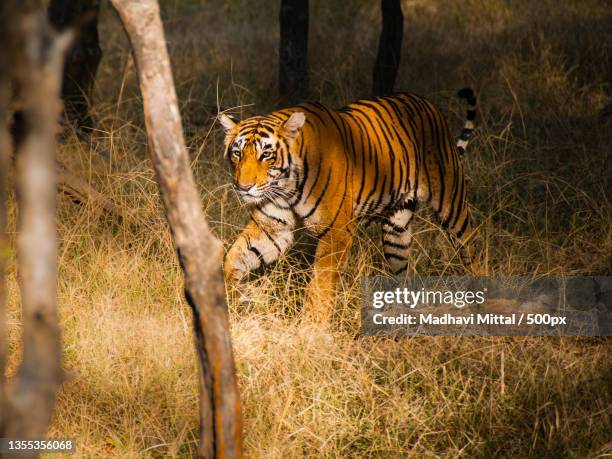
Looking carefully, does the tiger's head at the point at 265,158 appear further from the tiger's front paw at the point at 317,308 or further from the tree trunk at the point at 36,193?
the tree trunk at the point at 36,193

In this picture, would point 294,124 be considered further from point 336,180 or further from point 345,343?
point 345,343

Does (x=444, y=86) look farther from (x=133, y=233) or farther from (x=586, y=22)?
(x=133, y=233)

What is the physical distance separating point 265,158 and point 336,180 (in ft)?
1.32

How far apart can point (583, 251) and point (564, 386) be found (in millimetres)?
1602

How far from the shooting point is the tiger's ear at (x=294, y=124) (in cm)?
420

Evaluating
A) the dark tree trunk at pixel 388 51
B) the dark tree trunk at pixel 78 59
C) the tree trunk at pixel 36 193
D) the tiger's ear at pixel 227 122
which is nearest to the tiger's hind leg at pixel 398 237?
the tiger's ear at pixel 227 122

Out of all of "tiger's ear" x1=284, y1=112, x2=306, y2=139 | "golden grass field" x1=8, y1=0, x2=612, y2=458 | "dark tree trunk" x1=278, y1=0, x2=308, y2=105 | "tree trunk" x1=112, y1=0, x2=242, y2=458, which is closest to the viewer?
"tree trunk" x1=112, y1=0, x2=242, y2=458

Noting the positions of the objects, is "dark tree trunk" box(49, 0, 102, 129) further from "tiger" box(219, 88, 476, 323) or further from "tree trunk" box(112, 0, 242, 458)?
"tree trunk" box(112, 0, 242, 458)

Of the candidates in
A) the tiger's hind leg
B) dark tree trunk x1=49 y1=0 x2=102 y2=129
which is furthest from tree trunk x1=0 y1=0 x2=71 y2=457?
dark tree trunk x1=49 y1=0 x2=102 y2=129

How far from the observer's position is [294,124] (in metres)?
4.23

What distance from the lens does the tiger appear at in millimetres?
4215

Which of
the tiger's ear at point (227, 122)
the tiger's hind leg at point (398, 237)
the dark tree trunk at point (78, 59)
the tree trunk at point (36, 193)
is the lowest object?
the tree trunk at point (36, 193)

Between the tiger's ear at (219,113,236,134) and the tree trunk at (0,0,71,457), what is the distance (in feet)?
8.24

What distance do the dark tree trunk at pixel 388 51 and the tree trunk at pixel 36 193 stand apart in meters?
5.39
